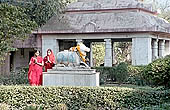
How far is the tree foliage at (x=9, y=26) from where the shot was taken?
16.0 metres

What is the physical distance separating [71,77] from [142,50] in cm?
801

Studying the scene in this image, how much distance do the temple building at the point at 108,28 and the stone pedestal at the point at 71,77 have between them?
23.7 ft

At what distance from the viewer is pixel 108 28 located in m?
19.8

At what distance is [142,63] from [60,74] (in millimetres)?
8125

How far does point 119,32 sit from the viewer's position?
19891 mm

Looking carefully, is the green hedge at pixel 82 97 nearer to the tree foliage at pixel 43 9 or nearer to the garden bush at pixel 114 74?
the garden bush at pixel 114 74

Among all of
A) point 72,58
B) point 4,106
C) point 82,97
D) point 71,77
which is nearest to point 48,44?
point 72,58

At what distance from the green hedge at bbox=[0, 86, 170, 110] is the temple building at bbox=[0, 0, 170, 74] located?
9223mm

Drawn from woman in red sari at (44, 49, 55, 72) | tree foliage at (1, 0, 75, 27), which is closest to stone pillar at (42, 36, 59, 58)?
tree foliage at (1, 0, 75, 27)

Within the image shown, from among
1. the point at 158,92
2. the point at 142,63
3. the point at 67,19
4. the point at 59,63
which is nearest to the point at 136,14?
the point at 142,63

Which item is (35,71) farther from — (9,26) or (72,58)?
(9,26)

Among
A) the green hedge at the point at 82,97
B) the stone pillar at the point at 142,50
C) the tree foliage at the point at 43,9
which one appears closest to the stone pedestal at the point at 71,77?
the green hedge at the point at 82,97

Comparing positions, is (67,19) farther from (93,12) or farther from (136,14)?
(136,14)

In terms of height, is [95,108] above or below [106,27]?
below
